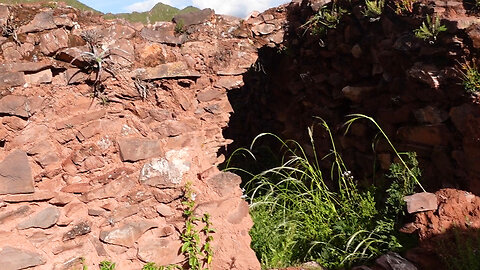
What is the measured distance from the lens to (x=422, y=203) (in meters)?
3.09

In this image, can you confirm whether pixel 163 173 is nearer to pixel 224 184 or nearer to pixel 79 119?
pixel 224 184

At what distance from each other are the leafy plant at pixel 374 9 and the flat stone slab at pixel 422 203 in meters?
1.57

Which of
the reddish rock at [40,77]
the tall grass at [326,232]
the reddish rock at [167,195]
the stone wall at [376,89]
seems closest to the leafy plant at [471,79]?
the stone wall at [376,89]

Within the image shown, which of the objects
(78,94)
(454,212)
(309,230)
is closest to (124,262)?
(78,94)

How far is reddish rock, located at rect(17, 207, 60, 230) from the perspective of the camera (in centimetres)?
271

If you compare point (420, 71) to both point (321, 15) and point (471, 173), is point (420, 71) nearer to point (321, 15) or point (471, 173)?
point (471, 173)

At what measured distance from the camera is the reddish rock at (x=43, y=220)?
2.71m

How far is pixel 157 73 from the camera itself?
3232mm

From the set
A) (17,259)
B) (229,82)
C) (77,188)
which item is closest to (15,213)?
(17,259)

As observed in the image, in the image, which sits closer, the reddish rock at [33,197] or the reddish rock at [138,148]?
the reddish rock at [33,197]

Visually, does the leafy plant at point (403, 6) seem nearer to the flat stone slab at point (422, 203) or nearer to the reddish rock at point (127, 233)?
the flat stone slab at point (422, 203)

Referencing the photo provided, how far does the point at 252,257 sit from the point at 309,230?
0.53m

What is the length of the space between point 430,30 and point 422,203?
4.18 feet

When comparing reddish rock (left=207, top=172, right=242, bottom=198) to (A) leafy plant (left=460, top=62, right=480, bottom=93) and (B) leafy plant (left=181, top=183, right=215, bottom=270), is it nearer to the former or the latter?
(B) leafy plant (left=181, top=183, right=215, bottom=270)
